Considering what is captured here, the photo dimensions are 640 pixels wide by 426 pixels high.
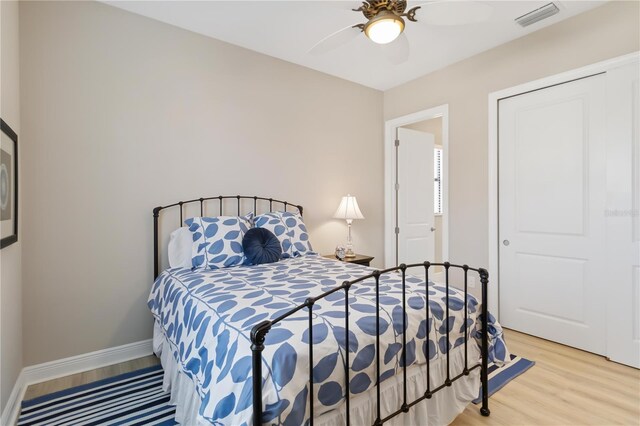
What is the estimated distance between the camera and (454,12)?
6.20 ft

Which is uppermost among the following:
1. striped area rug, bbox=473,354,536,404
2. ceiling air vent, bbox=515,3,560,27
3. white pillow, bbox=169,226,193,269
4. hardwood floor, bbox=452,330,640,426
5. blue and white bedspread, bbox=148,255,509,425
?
ceiling air vent, bbox=515,3,560,27

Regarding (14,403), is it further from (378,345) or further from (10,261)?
(378,345)

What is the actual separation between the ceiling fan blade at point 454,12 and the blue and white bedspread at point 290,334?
61.7 inches

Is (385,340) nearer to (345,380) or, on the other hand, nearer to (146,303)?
(345,380)

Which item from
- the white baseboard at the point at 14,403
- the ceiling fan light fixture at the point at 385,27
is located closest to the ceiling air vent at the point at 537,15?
the ceiling fan light fixture at the point at 385,27

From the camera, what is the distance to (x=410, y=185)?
4.33 m

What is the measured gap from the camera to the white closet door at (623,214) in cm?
238

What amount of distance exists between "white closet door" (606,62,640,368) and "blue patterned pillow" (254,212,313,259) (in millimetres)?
2407

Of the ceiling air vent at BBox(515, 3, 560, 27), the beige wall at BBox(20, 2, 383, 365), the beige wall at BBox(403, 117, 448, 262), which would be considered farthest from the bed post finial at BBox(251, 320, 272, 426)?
the beige wall at BBox(403, 117, 448, 262)

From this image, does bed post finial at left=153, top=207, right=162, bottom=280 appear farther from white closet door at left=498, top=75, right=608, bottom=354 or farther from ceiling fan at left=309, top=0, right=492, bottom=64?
white closet door at left=498, top=75, right=608, bottom=354

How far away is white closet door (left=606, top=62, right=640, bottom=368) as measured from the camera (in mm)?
2377

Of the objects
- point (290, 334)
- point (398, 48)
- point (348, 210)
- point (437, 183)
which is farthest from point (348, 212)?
point (290, 334)

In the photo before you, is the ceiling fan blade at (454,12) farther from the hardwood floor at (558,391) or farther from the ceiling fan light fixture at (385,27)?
the hardwood floor at (558,391)

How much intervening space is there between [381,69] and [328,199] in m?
1.56
